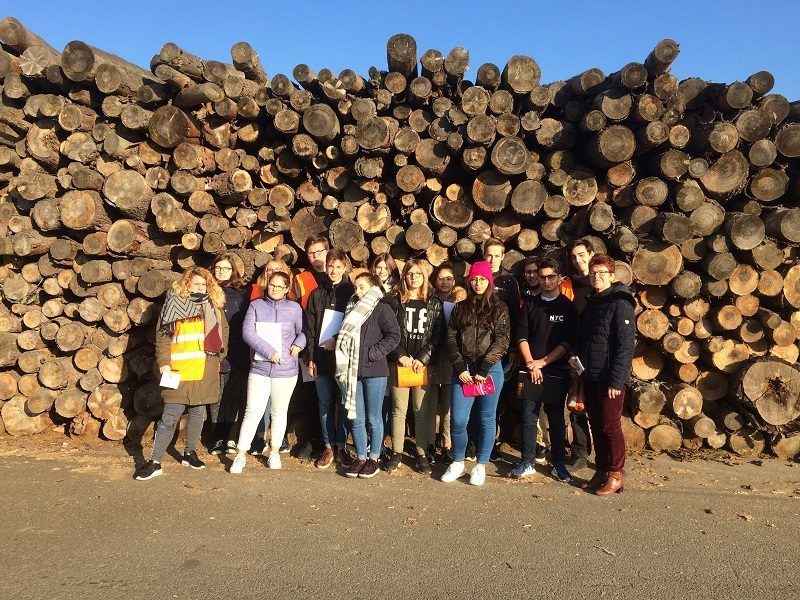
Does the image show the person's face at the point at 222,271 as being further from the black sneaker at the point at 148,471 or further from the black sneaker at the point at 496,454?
the black sneaker at the point at 496,454

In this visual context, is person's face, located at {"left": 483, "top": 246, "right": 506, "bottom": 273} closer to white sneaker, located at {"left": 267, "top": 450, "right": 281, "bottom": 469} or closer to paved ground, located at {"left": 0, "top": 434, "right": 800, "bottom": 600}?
paved ground, located at {"left": 0, "top": 434, "right": 800, "bottom": 600}

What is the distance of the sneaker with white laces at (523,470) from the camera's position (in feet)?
16.2

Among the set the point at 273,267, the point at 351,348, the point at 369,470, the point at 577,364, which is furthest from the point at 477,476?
the point at 273,267

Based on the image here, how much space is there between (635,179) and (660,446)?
2.98m

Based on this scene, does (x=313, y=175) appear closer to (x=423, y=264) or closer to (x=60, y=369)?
(x=423, y=264)

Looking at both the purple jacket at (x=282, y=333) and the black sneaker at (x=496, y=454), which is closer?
the purple jacket at (x=282, y=333)

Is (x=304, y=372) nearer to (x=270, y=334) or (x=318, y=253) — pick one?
(x=270, y=334)

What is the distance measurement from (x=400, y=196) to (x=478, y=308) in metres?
1.96

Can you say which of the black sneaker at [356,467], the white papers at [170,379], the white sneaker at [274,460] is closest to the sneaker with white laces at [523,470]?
the black sneaker at [356,467]

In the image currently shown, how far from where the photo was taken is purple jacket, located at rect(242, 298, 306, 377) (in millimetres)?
4984

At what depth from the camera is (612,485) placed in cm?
459

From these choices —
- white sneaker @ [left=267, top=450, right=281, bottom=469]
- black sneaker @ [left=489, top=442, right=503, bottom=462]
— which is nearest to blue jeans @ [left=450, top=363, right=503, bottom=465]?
black sneaker @ [left=489, top=442, right=503, bottom=462]

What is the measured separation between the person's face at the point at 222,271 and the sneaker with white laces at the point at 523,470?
11.3ft

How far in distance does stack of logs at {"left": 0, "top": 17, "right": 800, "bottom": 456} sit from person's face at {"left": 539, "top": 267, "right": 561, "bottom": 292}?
0.95m
